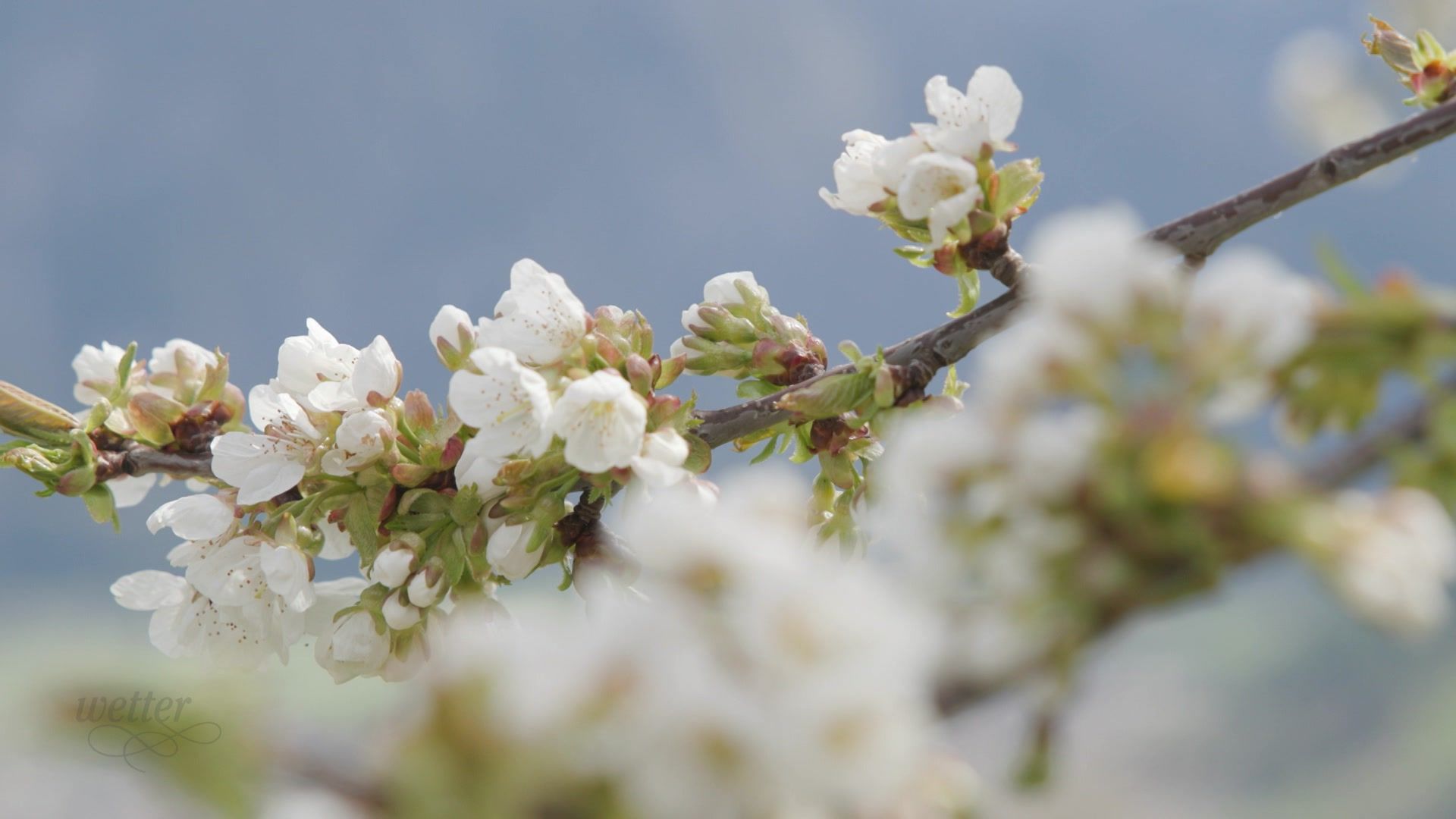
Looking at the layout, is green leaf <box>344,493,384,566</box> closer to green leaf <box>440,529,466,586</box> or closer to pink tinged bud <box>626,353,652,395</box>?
green leaf <box>440,529,466,586</box>

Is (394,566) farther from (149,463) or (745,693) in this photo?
(745,693)

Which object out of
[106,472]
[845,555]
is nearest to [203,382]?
[106,472]

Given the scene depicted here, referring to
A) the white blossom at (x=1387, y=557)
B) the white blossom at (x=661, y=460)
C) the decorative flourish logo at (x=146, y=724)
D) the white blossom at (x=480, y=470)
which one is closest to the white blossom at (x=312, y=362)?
the white blossom at (x=480, y=470)

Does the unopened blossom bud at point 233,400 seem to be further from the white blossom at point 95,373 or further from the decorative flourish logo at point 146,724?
the decorative flourish logo at point 146,724

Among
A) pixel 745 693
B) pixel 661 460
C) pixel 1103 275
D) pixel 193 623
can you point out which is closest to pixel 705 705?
pixel 745 693

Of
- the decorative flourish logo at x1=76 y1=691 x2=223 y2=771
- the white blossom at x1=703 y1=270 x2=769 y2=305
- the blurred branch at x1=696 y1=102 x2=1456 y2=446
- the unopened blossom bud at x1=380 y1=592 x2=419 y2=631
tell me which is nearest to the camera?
the decorative flourish logo at x1=76 y1=691 x2=223 y2=771

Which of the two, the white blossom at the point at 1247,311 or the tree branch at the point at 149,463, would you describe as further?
the tree branch at the point at 149,463

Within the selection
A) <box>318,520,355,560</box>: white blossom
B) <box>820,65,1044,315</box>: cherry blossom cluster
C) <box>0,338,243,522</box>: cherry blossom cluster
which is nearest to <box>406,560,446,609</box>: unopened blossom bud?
<box>318,520,355,560</box>: white blossom

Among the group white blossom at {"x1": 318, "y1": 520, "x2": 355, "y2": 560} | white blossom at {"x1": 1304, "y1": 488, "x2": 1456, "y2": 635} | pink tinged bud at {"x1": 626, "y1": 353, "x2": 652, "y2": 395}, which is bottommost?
white blossom at {"x1": 1304, "y1": 488, "x2": 1456, "y2": 635}
